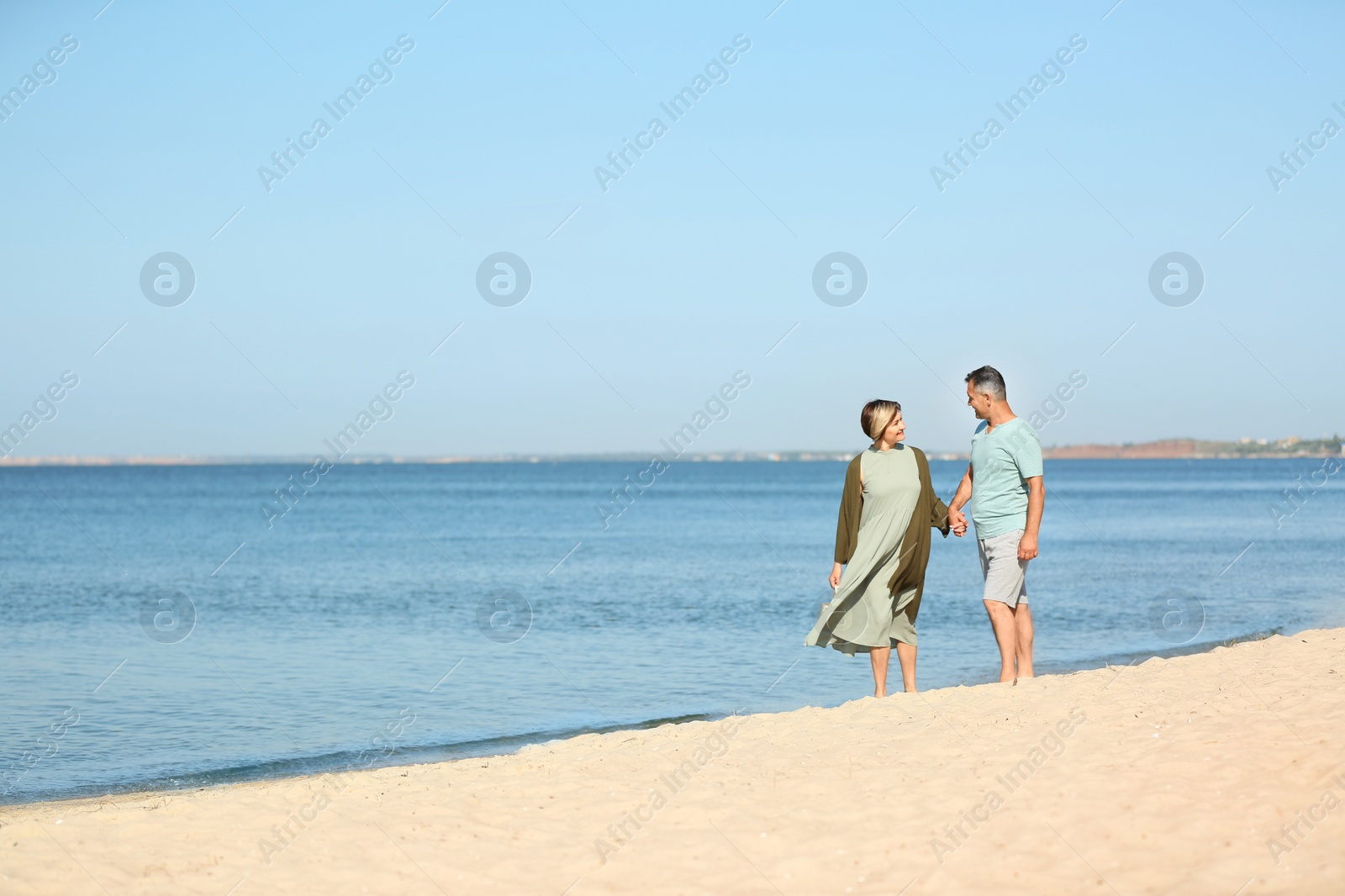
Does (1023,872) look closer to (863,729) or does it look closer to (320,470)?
(863,729)

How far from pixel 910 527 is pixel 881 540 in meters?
0.20

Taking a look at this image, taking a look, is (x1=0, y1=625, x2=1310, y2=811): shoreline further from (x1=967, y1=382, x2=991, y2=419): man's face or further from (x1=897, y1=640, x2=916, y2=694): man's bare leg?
(x1=967, y1=382, x2=991, y2=419): man's face

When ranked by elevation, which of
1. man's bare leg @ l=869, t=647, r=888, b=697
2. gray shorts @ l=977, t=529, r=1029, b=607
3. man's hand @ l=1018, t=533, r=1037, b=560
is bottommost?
man's bare leg @ l=869, t=647, r=888, b=697

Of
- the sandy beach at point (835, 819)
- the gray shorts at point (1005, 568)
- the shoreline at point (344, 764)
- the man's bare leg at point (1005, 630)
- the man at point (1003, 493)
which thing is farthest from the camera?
the shoreline at point (344, 764)

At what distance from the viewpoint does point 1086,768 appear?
5156 millimetres

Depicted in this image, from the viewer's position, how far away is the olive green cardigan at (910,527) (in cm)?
702

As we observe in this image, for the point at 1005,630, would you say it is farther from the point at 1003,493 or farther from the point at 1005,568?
the point at 1003,493

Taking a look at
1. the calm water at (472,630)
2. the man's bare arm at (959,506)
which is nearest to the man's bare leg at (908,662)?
the man's bare arm at (959,506)

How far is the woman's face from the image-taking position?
23.0 ft

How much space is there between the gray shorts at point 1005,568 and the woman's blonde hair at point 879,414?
0.92 m

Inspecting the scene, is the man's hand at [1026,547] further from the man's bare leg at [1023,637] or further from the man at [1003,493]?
the man's bare leg at [1023,637]

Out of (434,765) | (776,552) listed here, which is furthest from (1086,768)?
(776,552)

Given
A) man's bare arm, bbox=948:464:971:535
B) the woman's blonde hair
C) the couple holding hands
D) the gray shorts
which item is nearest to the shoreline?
the couple holding hands

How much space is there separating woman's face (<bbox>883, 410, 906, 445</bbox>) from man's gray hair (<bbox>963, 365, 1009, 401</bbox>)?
1.61ft
